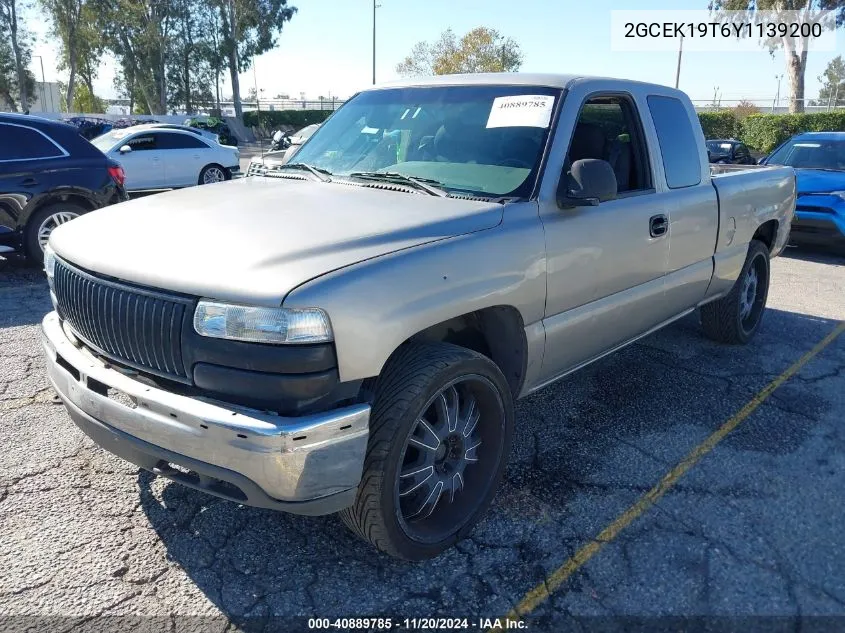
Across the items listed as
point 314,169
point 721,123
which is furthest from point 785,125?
point 314,169

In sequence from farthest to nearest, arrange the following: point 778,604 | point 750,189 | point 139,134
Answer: point 139,134 < point 750,189 < point 778,604

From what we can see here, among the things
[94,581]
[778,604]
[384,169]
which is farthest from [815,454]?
[94,581]

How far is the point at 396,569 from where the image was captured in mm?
2787

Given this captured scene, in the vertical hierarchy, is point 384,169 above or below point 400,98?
below

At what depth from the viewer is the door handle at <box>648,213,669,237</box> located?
391 centimetres

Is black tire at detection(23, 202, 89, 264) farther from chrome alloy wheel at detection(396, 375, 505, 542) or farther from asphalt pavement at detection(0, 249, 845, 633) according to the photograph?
chrome alloy wheel at detection(396, 375, 505, 542)

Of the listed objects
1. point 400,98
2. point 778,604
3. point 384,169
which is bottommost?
point 778,604

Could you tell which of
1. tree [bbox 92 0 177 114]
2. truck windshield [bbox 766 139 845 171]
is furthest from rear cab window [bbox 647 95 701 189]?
tree [bbox 92 0 177 114]

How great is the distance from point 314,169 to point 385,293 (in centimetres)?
164

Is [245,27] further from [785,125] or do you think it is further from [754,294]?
[754,294]

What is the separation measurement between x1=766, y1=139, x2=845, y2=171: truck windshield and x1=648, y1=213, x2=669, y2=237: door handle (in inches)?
283

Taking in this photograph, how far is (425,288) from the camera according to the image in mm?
2564

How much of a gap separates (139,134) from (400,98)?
38.2 feet

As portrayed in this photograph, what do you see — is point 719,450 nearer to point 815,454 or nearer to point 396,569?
point 815,454
